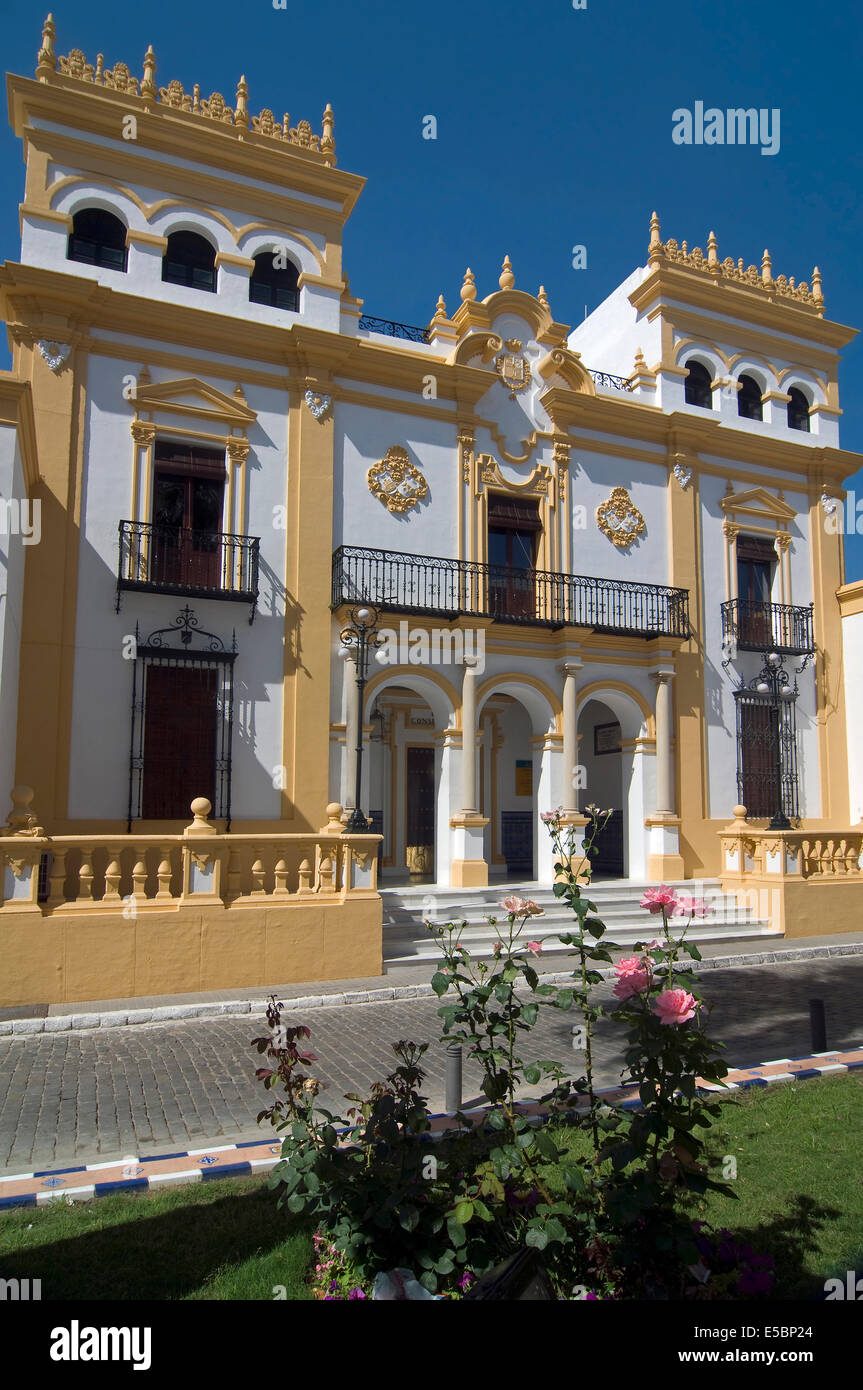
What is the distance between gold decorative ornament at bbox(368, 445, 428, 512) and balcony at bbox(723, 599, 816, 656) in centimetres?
690

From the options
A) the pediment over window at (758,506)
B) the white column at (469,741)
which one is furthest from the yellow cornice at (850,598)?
the white column at (469,741)

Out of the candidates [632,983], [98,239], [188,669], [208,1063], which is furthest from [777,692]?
[632,983]

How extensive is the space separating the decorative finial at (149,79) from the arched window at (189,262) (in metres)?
2.02

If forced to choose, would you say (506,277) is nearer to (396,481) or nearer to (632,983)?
(396,481)

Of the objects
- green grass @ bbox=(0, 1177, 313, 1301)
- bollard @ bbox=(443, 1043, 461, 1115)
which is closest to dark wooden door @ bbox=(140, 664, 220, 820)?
bollard @ bbox=(443, 1043, 461, 1115)

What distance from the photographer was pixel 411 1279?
292cm

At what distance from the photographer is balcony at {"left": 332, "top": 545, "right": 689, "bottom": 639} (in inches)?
535

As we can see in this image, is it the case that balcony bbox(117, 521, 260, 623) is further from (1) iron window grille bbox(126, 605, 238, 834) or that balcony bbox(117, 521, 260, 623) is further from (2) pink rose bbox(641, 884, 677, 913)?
(2) pink rose bbox(641, 884, 677, 913)

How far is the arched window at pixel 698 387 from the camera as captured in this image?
17.6 meters

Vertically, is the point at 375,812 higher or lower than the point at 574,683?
lower

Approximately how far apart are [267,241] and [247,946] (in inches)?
440

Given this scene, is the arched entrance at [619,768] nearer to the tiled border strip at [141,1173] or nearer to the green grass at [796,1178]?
the green grass at [796,1178]
